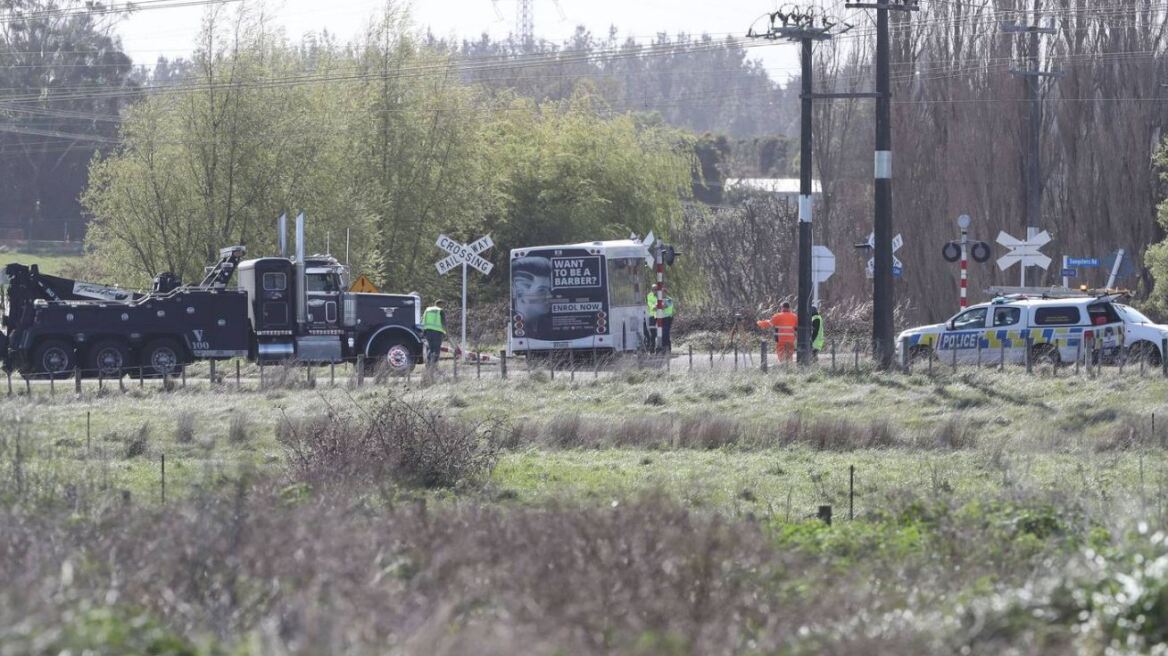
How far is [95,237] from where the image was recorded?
1704 inches

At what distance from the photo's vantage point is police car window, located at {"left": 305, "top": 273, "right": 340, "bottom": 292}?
32938mm

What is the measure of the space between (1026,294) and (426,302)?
21746 millimetres

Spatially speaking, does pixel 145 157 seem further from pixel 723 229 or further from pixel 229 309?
pixel 723 229

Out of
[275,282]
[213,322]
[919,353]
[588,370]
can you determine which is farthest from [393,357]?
[919,353]

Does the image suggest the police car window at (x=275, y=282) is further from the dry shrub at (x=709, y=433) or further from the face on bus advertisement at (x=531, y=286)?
the dry shrub at (x=709, y=433)

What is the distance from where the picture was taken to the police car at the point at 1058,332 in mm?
29109

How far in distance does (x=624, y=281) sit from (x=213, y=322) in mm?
9428

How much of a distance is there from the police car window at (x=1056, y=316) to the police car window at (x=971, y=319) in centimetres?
115

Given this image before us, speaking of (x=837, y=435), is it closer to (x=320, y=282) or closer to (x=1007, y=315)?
(x=1007, y=315)

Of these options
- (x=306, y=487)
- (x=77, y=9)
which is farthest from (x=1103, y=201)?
(x=77, y=9)

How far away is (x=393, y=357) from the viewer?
3184 centimetres

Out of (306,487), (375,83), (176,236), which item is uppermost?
(375,83)

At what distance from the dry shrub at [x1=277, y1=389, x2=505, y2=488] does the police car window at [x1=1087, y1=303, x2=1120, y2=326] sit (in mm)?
16937

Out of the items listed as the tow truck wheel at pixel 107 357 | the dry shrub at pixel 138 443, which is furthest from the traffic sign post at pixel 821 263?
the dry shrub at pixel 138 443
